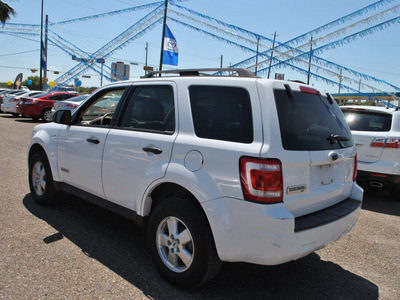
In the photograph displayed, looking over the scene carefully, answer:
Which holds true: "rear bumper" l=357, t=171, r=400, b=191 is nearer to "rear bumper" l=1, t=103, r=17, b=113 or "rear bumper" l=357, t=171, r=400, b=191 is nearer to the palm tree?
"rear bumper" l=1, t=103, r=17, b=113

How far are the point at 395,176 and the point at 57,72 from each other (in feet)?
199

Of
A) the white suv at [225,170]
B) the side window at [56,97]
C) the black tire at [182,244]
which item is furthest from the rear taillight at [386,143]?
the side window at [56,97]

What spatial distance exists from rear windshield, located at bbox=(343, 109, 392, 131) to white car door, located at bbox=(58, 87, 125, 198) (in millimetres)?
4383

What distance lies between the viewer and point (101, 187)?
3484 millimetres

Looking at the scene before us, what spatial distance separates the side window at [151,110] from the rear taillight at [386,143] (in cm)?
413

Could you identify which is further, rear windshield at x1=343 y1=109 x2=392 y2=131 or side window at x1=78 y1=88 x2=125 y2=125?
rear windshield at x1=343 y1=109 x2=392 y2=131

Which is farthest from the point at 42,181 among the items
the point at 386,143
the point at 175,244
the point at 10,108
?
the point at 10,108

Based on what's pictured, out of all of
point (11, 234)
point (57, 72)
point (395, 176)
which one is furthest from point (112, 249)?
point (57, 72)

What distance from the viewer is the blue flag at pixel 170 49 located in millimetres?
16734

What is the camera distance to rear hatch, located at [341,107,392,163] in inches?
220

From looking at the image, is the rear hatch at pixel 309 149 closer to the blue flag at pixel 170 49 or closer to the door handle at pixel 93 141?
the door handle at pixel 93 141

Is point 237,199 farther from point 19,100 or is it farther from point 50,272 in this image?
point 19,100

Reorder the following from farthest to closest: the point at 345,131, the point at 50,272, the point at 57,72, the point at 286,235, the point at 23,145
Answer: the point at 57,72 < the point at 23,145 < the point at 345,131 < the point at 50,272 < the point at 286,235

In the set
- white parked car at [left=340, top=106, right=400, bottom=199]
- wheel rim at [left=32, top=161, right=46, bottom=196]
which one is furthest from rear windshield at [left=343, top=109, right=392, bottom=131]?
wheel rim at [left=32, top=161, right=46, bottom=196]
